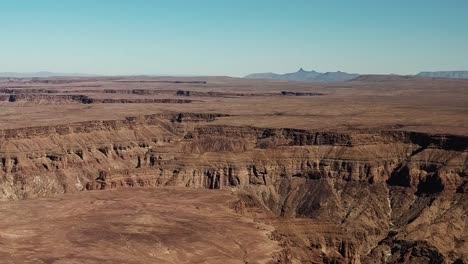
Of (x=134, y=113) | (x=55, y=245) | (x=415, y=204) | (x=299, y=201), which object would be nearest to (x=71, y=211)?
(x=55, y=245)

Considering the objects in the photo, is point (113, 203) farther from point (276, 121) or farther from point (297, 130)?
point (276, 121)

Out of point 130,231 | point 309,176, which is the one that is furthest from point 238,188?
point 130,231

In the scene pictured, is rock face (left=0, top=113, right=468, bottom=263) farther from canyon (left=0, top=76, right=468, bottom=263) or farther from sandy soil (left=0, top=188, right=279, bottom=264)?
sandy soil (left=0, top=188, right=279, bottom=264)

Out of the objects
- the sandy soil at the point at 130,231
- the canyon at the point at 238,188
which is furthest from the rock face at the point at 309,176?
the sandy soil at the point at 130,231

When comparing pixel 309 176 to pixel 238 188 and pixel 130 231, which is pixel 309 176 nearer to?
pixel 238 188

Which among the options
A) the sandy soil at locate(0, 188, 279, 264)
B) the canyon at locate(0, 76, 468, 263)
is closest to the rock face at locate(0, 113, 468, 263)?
the canyon at locate(0, 76, 468, 263)

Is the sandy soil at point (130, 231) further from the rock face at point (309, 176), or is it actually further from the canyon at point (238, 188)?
the rock face at point (309, 176)
